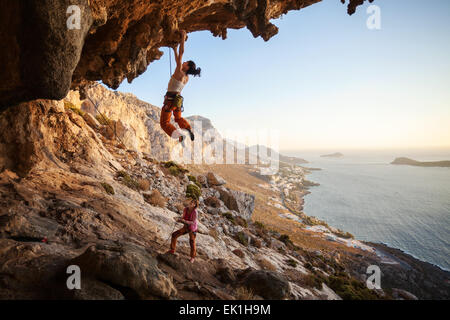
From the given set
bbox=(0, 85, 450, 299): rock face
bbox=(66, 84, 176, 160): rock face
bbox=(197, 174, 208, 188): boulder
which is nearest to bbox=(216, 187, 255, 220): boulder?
bbox=(197, 174, 208, 188): boulder

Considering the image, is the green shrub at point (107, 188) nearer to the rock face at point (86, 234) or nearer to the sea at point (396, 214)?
the rock face at point (86, 234)

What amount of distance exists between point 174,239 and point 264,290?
9.79 feet

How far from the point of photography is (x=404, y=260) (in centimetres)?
3412

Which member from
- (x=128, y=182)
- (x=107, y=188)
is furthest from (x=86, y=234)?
(x=128, y=182)

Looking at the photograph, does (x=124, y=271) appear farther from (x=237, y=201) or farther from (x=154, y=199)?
(x=237, y=201)

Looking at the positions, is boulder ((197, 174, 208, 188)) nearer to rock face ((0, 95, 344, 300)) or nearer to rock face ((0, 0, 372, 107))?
rock face ((0, 95, 344, 300))

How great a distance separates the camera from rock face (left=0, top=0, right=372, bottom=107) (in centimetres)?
331

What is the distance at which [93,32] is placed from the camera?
586 centimetres

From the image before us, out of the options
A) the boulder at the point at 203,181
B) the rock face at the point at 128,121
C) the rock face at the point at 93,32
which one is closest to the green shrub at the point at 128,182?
the rock face at the point at 93,32

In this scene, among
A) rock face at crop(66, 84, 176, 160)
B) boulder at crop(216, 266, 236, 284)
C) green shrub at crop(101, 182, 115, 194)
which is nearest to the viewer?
boulder at crop(216, 266, 236, 284)
